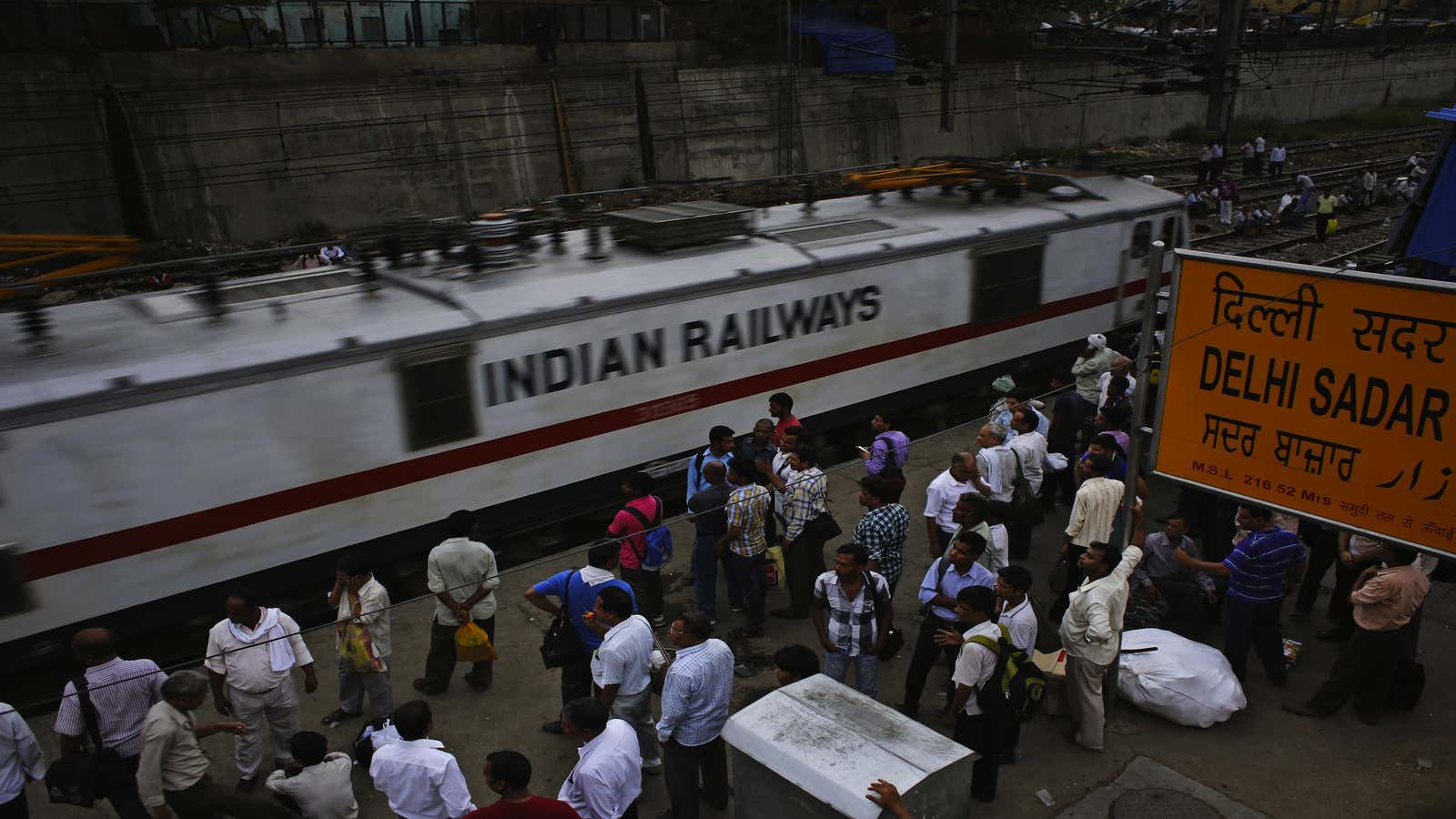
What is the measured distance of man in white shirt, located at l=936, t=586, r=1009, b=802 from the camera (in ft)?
19.0

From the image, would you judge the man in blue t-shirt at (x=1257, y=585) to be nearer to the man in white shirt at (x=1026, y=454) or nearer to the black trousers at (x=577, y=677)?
the man in white shirt at (x=1026, y=454)

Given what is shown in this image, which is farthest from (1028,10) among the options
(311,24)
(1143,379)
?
(1143,379)

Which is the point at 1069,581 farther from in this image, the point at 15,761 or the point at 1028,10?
the point at 1028,10

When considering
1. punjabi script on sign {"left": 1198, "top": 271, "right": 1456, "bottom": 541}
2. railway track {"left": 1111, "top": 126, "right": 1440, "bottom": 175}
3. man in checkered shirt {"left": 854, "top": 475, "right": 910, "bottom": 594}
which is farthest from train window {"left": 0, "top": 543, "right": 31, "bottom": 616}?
railway track {"left": 1111, "top": 126, "right": 1440, "bottom": 175}

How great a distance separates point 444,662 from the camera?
730 centimetres

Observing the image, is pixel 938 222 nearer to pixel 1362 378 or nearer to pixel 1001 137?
pixel 1362 378

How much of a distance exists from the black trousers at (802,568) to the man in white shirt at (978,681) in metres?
2.07

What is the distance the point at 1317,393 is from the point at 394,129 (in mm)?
24570

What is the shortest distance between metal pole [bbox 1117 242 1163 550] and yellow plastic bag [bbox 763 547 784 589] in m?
2.97

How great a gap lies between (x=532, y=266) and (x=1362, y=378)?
6959mm

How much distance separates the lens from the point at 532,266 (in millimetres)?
9641

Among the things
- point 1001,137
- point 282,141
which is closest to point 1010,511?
point 282,141

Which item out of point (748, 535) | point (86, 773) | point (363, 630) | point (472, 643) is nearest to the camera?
point (86, 773)

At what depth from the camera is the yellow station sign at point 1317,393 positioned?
554cm
